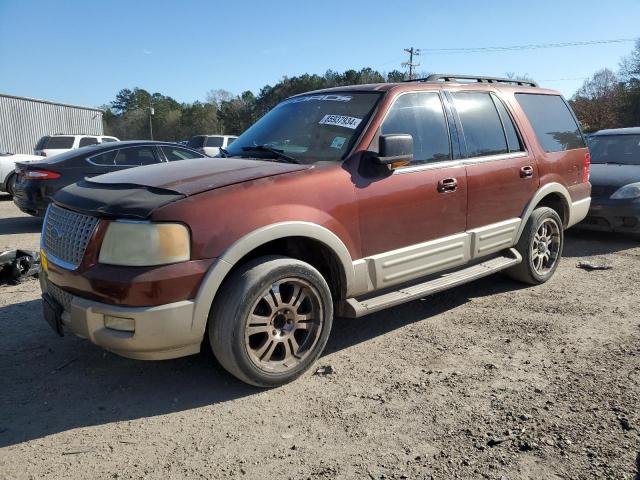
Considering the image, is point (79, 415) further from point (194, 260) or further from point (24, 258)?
point (24, 258)

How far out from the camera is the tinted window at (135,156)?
28.1 ft

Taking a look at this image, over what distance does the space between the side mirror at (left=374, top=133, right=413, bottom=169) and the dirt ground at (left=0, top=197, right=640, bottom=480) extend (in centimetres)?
142

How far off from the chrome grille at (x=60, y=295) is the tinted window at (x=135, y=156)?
5682 millimetres

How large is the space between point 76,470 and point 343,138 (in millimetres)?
2685

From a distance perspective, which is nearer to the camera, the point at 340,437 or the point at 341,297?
the point at 340,437

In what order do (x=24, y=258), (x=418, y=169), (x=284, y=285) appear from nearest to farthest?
(x=284, y=285), (x=418, y=169), (x=24, y=258)

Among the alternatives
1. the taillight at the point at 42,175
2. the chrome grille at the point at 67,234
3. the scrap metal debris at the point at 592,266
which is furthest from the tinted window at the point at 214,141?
the chrome grille at the point at 67,234

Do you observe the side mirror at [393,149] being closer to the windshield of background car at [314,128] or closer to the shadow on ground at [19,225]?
the windshield of background car at [314,128]

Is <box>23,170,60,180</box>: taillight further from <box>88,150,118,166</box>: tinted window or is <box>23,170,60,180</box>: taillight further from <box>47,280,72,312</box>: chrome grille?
<box>47,280,72,312</box>: chrome grille

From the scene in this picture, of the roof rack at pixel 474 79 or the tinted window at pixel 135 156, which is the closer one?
the roof rack at pixel 474 79

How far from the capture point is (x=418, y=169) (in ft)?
13.0

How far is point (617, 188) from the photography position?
24.0 feet

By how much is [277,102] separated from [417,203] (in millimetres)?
32253

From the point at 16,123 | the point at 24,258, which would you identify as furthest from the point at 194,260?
the point at 16,123
